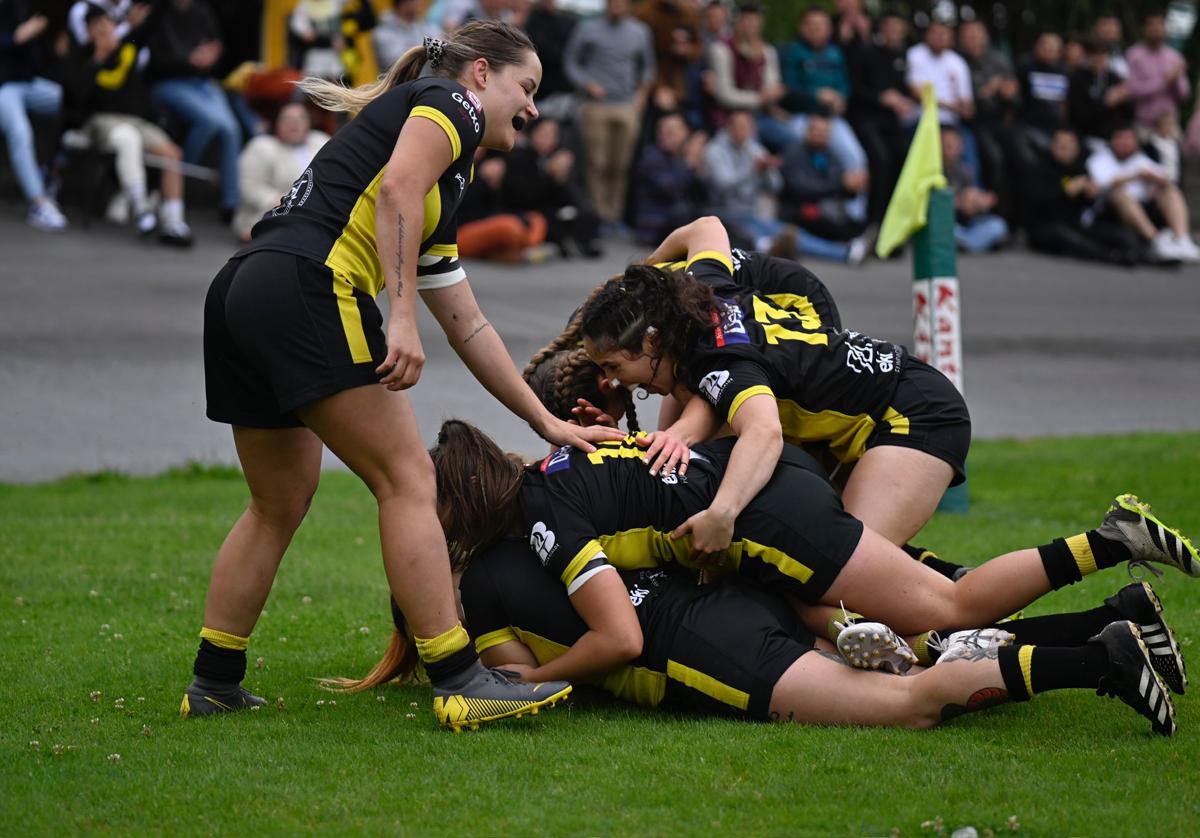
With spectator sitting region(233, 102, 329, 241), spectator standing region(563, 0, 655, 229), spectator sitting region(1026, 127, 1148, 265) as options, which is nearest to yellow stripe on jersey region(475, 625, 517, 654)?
A: spectator sitting region(233, 102, 329, 241)

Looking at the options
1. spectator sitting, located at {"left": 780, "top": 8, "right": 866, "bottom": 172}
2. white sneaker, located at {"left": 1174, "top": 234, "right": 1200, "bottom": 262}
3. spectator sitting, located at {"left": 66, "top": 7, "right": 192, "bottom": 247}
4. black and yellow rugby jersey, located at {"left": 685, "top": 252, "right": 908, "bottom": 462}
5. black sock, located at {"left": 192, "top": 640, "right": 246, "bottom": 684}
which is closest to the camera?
black sock, located at {"left": 192, "top": 640, "right": 246, "bottom": 684}

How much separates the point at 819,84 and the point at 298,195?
14.0 meters

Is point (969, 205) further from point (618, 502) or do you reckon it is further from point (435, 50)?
point (435, 50)

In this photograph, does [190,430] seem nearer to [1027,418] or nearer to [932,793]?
[1027,418]

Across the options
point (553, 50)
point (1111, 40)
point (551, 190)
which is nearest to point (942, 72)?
point (1111, 40)

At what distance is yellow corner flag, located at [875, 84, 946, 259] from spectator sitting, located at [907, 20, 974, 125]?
962cm

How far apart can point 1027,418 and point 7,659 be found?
345 inches

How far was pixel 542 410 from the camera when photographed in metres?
5.09

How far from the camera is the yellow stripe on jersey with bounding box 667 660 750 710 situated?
477 cm

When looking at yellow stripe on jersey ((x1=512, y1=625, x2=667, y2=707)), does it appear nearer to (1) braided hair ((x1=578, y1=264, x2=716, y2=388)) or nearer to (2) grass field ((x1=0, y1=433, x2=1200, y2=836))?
(2) grass field ((x1=0, y1=433, x2=1200, y2=836))

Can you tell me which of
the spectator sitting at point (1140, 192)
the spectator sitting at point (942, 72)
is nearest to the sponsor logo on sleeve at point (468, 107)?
the spectator sitting at point (942, 72)

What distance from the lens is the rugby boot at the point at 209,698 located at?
5.01 m

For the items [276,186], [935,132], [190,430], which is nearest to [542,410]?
[935,132]

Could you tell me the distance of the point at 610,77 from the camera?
1675 cm
